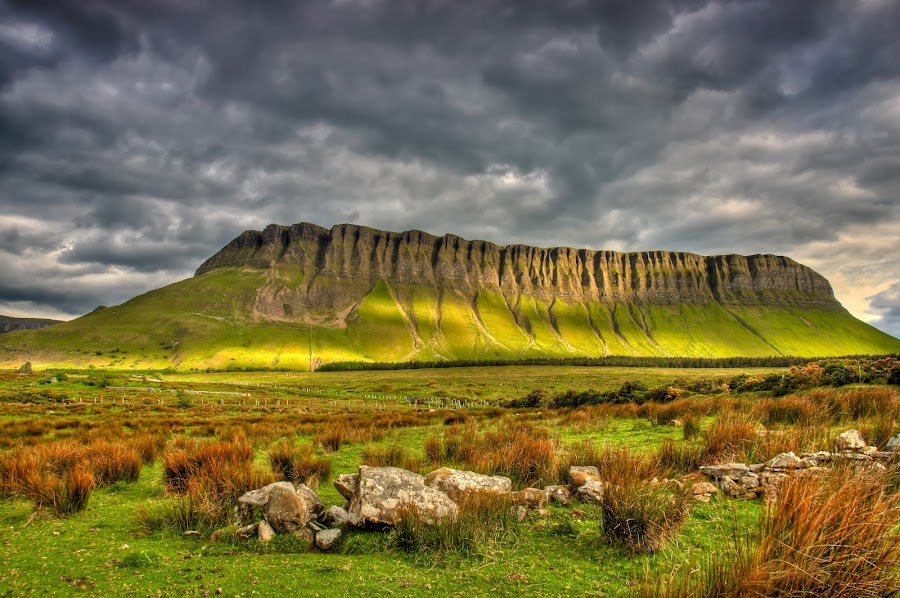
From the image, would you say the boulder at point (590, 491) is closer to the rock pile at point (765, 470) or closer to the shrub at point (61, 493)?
the rock pile at point (765, 470)

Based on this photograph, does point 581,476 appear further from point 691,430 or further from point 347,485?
point 691,430

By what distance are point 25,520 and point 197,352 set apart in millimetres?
168889

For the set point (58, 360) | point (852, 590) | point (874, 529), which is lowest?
point (58, 360)

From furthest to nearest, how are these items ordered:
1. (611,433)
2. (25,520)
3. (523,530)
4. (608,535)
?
1. (611,433)
2. (25,520)
3. (523,530)
4. (608,535)

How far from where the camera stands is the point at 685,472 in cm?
808

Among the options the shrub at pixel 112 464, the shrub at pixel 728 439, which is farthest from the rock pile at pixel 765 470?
the shrub at pixel 112 464

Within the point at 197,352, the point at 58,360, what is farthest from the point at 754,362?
the point at 58,360

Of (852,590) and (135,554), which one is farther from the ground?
(852,590)

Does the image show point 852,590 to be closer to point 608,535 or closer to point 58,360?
point 608,535

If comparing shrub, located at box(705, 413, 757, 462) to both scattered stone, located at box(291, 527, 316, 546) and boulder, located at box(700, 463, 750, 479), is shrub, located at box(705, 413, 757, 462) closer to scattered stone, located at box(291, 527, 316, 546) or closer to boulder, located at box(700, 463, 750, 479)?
boulder, located at box(700, 463, 750, 479)

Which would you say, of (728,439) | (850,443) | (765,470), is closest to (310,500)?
(765,470)

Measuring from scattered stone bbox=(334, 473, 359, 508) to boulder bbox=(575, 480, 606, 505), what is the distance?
387cm

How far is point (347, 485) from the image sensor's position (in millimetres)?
7859

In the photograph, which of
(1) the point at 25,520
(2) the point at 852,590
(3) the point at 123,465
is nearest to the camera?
(2) the point at 852,590
